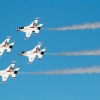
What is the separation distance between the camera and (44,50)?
122 metres

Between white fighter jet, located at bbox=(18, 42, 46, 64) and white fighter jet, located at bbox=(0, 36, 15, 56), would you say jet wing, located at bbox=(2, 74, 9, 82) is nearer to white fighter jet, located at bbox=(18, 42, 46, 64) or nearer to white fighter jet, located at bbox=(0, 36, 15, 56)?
white fighter jet, located at bbox=(0, 36, 15, 56)

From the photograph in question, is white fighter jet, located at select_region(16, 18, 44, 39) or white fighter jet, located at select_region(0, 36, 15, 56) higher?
white fighter jet, located at select_region(16, 18, 44, 39)

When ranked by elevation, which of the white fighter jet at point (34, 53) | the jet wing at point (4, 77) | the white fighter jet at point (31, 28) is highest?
the white fighter jet at point (31, 28)

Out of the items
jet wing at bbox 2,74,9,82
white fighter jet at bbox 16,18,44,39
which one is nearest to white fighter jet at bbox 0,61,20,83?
jet wing at bbox 2,74,9,82

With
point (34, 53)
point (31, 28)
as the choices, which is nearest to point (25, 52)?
point (34, 53)

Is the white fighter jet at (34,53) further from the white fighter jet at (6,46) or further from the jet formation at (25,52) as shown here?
the white fighter jet at (6,46)

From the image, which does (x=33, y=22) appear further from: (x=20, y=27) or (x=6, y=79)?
(x=6, y=79)

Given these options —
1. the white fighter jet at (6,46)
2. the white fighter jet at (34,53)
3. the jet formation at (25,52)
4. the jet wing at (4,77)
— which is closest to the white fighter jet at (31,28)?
the jet formation at (25,52)

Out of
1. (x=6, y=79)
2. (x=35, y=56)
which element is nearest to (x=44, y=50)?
(x=35, y=56)

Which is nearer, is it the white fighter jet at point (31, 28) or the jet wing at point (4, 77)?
the white fighter jet at point (31, 28)

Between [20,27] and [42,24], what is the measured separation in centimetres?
576

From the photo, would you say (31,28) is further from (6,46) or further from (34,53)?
(6,46)

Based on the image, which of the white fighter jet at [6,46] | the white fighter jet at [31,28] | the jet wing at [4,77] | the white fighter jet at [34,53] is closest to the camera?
the white fighter jet at [34,53]

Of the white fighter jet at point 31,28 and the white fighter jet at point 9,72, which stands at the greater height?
the white fighter jet at point 31,28
